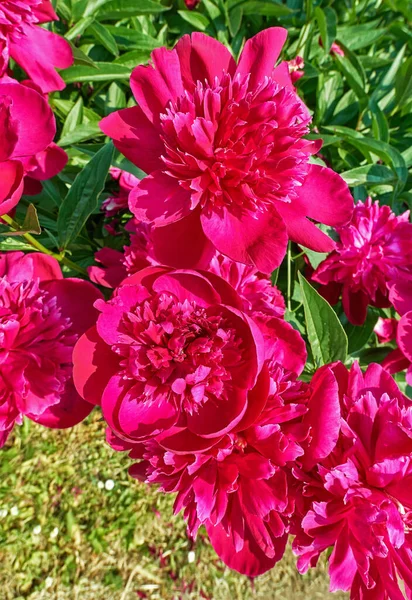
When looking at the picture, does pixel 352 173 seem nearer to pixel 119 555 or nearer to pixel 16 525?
pixel 119 555

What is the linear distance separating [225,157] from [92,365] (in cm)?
33

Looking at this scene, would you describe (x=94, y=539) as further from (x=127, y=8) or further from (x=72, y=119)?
(x=127, y=8)

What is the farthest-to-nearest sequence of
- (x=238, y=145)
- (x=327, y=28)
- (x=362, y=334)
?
(x=327, y=28), (x=362, y=334), (x=238, y=145)

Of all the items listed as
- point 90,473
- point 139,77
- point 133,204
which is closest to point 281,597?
point 90,473

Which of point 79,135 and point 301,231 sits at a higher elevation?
point 301,231

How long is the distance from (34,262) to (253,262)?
0.41 meters

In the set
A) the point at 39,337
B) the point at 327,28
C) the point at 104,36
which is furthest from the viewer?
the point at 327,28

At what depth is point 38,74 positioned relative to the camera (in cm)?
84

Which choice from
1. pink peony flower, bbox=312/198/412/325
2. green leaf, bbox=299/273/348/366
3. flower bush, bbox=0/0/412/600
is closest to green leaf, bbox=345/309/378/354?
pink peony flower, bbox=312/198/412/325

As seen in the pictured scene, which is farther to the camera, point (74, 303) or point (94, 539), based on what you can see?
point (94, 539)

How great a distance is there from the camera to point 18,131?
0.61 m

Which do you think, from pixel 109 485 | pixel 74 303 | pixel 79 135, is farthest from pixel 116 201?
pixel 109 485

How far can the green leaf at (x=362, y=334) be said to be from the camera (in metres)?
1.03

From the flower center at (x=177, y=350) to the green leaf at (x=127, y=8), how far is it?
97cm
